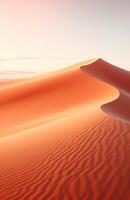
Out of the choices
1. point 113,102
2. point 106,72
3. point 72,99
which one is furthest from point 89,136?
point 106,72

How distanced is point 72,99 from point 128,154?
12806 mm

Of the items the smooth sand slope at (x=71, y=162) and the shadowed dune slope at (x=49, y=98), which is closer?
the smooth sand slope at (x=71, y=162)

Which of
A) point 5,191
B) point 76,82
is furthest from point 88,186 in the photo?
point 76,82

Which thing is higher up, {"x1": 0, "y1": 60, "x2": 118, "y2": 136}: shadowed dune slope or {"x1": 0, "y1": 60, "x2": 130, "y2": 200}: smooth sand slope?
{"x1": 0, "y1": 60, "x2": 130, "y2": 200}: smooth sand slope

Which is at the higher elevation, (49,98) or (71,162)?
(71,162)

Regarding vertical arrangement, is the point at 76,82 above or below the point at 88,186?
below

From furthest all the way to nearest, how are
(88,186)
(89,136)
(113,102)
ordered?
1. (113,102)
2. (89,136)
3. (88,186)

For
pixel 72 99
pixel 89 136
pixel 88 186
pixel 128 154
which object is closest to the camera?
pixel 88 186

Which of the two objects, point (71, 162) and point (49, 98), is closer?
point (71, 162)

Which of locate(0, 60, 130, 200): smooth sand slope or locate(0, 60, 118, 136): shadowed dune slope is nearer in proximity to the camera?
locate(0, 60, 130, 200): smooth sand slope

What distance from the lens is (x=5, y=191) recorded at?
19.5 ft

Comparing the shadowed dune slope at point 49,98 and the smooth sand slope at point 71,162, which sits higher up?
the smooth sand slope at point 71,162

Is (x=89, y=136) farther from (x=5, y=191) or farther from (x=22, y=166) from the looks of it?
(x=5, y=191)

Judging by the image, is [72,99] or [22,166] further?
[72,99]
